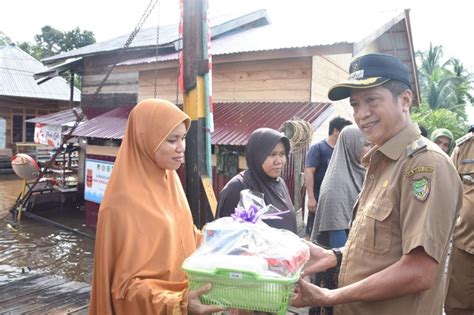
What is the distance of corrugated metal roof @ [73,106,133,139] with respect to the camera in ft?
26.0

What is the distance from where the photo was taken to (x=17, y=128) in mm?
18703

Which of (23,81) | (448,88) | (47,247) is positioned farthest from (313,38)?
(448,88)

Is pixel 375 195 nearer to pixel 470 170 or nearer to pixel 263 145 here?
pixel 263 145

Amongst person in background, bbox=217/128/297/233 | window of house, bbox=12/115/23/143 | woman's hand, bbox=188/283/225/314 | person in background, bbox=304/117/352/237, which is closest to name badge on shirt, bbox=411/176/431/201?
woman's hand, bbox=188/283/225/314

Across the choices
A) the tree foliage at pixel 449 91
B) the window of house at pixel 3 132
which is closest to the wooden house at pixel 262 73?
the window of house at pixel 3 132

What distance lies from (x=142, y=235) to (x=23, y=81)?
20.0 metres

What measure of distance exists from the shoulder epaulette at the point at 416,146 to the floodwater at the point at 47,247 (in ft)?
18.7

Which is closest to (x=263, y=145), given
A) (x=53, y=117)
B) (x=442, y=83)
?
(x=53, y=117)

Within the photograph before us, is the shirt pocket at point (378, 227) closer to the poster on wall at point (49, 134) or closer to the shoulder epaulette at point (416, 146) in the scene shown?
the shoulder epaulette at point (416, 146)

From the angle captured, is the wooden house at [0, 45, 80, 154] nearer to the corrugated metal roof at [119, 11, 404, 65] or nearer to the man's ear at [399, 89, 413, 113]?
the corrugated metal roof at [119, 11, 404, 65]

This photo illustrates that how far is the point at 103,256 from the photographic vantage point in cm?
191

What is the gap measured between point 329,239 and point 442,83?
28.9m

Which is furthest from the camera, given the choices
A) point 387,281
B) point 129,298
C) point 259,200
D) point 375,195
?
point 259,200

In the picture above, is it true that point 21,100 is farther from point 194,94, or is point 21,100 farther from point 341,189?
point 341,189
